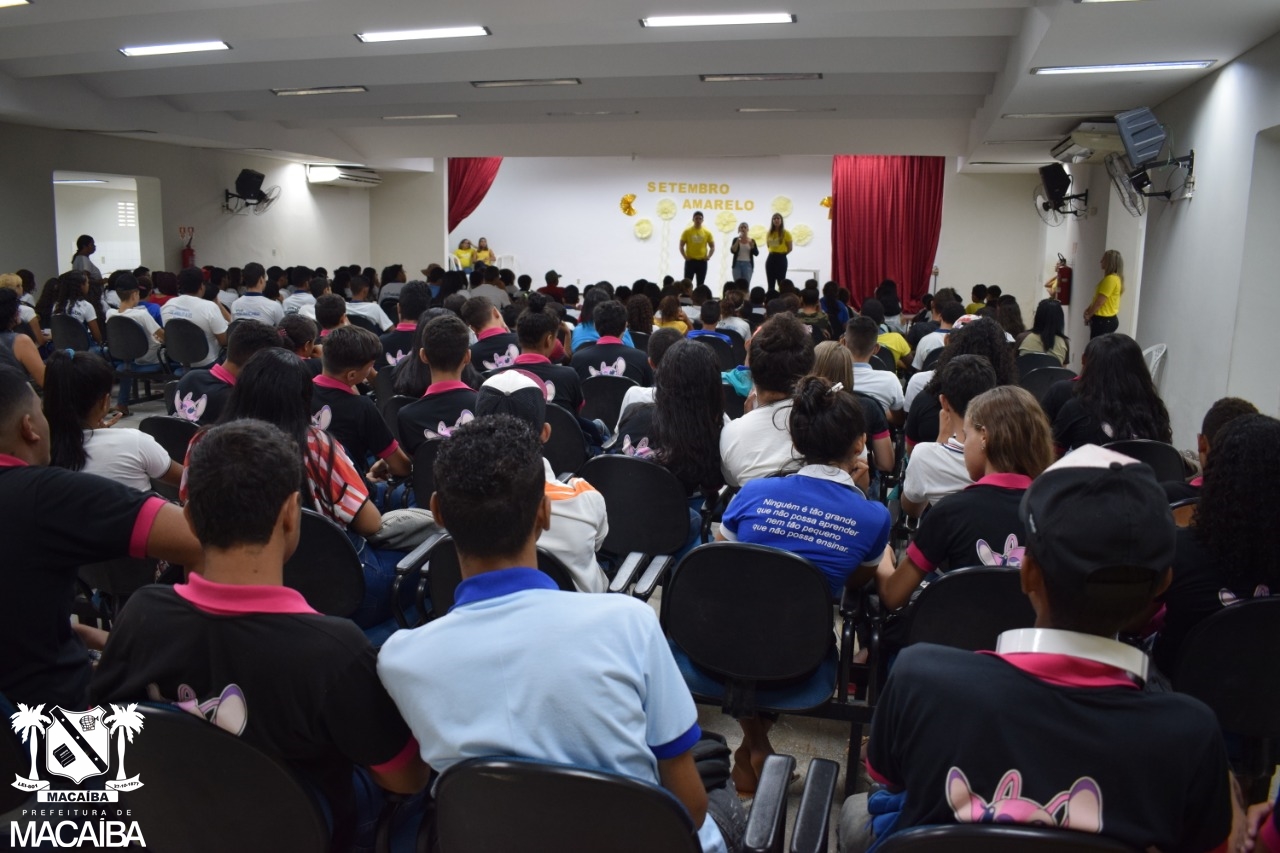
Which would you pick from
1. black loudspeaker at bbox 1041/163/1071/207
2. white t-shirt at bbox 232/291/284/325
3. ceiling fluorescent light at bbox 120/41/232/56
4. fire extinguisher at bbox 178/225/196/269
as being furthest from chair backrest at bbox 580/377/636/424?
fire extinguisher at bbox 178/225/196/269

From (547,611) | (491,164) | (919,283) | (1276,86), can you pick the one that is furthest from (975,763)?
(491,164)

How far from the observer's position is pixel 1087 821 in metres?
1.12

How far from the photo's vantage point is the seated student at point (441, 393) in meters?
3.44

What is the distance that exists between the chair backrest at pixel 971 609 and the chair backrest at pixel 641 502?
1.01m

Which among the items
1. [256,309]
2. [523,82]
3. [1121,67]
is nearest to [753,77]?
[523,82]

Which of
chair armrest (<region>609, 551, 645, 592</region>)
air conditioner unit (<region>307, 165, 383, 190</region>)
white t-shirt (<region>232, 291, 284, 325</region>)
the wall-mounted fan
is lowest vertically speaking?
chair armrest (<region>609, 551, 645, 592</region>)

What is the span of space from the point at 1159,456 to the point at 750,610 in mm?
1958

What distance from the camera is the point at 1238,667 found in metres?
1.90

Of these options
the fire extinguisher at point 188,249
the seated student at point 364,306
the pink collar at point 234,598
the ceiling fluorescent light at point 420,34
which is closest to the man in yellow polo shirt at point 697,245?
the seated student at point 364,306

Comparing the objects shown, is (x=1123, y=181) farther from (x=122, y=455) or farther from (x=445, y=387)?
(x=122, y=455)

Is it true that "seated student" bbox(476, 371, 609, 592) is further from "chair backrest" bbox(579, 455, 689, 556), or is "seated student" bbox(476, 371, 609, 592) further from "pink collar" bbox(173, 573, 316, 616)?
"pink collar" bbox(173, 573, 316, 616)

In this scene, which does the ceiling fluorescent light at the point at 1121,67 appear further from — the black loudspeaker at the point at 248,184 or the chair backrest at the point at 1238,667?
the black loudspeaker at the point at 248,184

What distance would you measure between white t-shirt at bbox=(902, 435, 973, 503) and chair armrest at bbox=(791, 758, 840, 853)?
1363 mm

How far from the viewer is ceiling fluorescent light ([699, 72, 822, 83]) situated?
7.25 m
